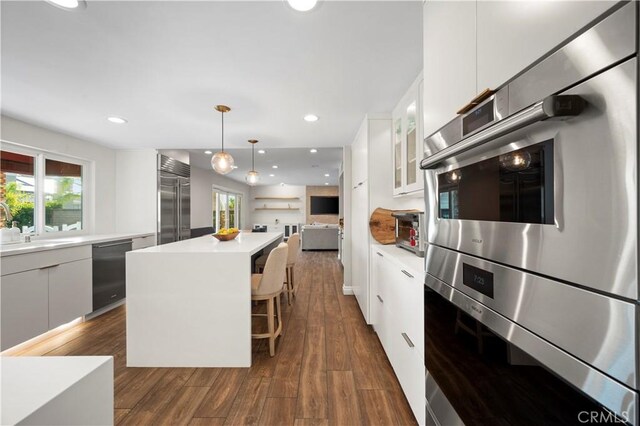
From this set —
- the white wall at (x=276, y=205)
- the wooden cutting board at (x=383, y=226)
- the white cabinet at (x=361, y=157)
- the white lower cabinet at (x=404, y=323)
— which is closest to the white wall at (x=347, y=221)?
the white cabinet at (x=361, y=157)

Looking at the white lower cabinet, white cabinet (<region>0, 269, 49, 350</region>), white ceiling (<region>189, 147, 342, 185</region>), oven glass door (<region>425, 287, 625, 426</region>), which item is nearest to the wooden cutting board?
the white lower cabinet

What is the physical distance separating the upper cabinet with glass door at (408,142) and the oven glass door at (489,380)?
1.23 meters

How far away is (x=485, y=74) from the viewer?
0.82 m

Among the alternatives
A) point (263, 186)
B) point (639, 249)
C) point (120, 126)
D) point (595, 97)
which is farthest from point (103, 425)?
point (263, 186)

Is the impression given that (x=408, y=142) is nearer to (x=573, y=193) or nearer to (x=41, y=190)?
(x=573, y=193)

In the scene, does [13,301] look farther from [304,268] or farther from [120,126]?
[304,268]

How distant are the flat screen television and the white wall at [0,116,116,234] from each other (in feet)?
24.3

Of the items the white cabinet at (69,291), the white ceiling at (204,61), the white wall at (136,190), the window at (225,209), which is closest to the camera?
the white ceiling at (204,61)

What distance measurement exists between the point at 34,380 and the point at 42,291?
121 inches

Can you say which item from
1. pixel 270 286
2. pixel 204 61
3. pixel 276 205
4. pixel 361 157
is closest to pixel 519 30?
pixel 204 61

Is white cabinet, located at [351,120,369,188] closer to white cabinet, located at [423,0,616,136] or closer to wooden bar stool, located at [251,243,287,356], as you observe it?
A: wooden bar stool, located at [251,243,287,356]

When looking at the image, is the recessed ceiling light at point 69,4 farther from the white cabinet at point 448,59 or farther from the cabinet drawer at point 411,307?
the cabinet drawer at point 411,307

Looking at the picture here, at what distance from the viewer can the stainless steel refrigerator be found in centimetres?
448

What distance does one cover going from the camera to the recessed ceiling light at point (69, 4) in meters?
1.35
